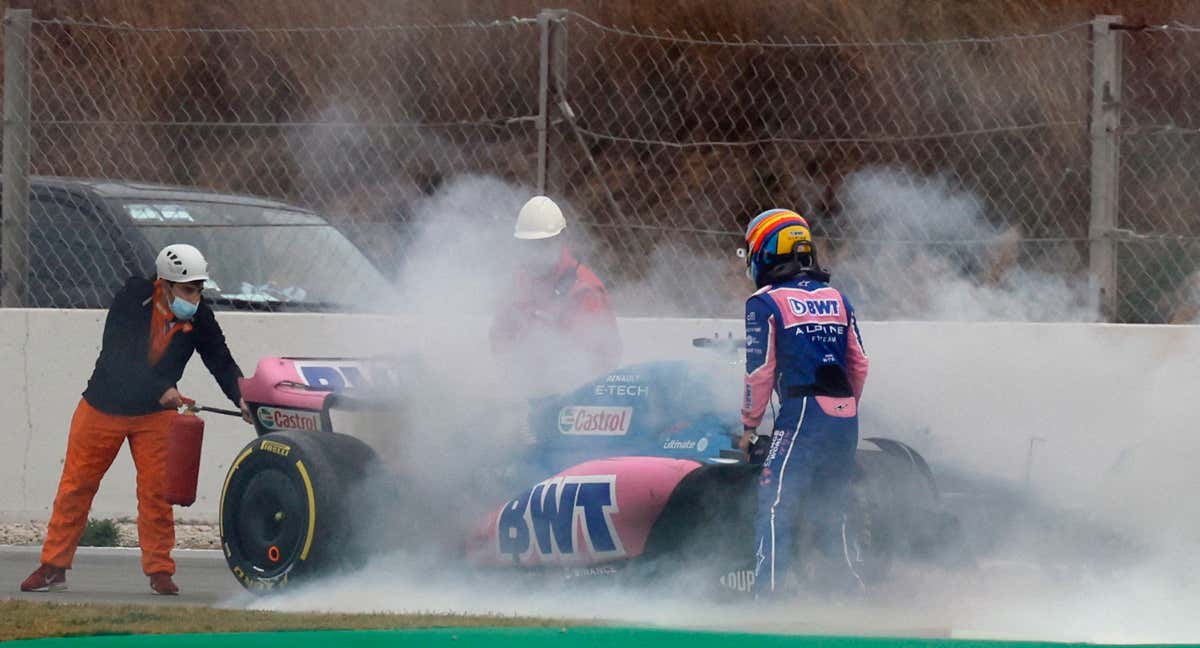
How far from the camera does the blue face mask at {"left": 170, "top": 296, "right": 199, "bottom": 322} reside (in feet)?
26.3

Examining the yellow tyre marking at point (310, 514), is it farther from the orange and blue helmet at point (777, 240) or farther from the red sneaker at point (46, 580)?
the orange and blue helmet at point (777, 240)

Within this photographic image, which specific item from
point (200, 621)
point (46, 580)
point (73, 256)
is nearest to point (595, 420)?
point (200, 621)

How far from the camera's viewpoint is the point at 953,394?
29.7 ft

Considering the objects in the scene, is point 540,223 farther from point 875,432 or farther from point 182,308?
point 875,432

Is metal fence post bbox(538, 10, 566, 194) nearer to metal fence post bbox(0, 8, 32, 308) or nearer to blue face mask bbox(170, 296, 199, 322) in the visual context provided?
blue face mask bbox(170, 296, 199, 322)

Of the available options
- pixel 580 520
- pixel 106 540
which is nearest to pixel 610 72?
pixel 106 540

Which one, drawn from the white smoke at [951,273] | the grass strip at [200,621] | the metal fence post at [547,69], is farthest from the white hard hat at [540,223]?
the grass strip at [200,621]

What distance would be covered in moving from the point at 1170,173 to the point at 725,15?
6905 mm

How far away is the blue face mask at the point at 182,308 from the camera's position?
8031 mm

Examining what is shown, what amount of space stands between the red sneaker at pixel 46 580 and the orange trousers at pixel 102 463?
4.4 inches

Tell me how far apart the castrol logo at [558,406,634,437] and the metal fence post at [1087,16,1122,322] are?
11.2 feet

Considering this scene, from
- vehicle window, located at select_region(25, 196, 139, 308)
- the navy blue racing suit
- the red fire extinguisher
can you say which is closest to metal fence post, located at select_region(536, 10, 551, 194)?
vehicle window, located at select_region(25, 196, 139, 308)

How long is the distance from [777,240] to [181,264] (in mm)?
3007

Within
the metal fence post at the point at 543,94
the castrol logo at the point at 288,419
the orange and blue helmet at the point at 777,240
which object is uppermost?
the metal fence post at the point at 543,94
